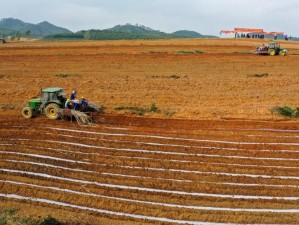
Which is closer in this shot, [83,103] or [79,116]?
[79,116]

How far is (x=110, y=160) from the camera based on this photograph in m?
14.7

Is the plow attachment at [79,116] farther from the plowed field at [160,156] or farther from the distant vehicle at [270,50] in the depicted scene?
the distant vehicle at [270,50]

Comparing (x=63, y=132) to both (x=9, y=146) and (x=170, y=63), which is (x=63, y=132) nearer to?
(x=9, y=146)

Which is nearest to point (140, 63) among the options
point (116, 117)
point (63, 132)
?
point (116, 117)

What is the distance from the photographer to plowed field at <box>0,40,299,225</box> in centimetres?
1153

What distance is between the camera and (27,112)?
19609mm

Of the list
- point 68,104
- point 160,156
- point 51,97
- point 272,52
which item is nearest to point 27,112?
point 51,97

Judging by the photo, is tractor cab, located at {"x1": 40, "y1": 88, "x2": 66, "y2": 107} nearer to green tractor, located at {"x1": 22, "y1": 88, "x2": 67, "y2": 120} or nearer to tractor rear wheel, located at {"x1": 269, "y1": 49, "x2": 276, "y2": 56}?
green tractor, located at {"x1": 22, "y1": 88, "x2": 67, "y2": 120}

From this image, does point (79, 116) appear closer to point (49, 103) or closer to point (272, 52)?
point (49, 103)

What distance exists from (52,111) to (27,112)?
1.35m

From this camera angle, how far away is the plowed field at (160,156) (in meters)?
11.5

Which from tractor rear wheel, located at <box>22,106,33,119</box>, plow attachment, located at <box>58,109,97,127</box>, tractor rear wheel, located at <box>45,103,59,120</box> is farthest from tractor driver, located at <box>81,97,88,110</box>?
tractor rear wheel, located at <box>22,106,33,119</box>

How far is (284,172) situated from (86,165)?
21.3 ft

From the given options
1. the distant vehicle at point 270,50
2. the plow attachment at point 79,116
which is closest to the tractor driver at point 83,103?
the plow attachment at point 79,116
